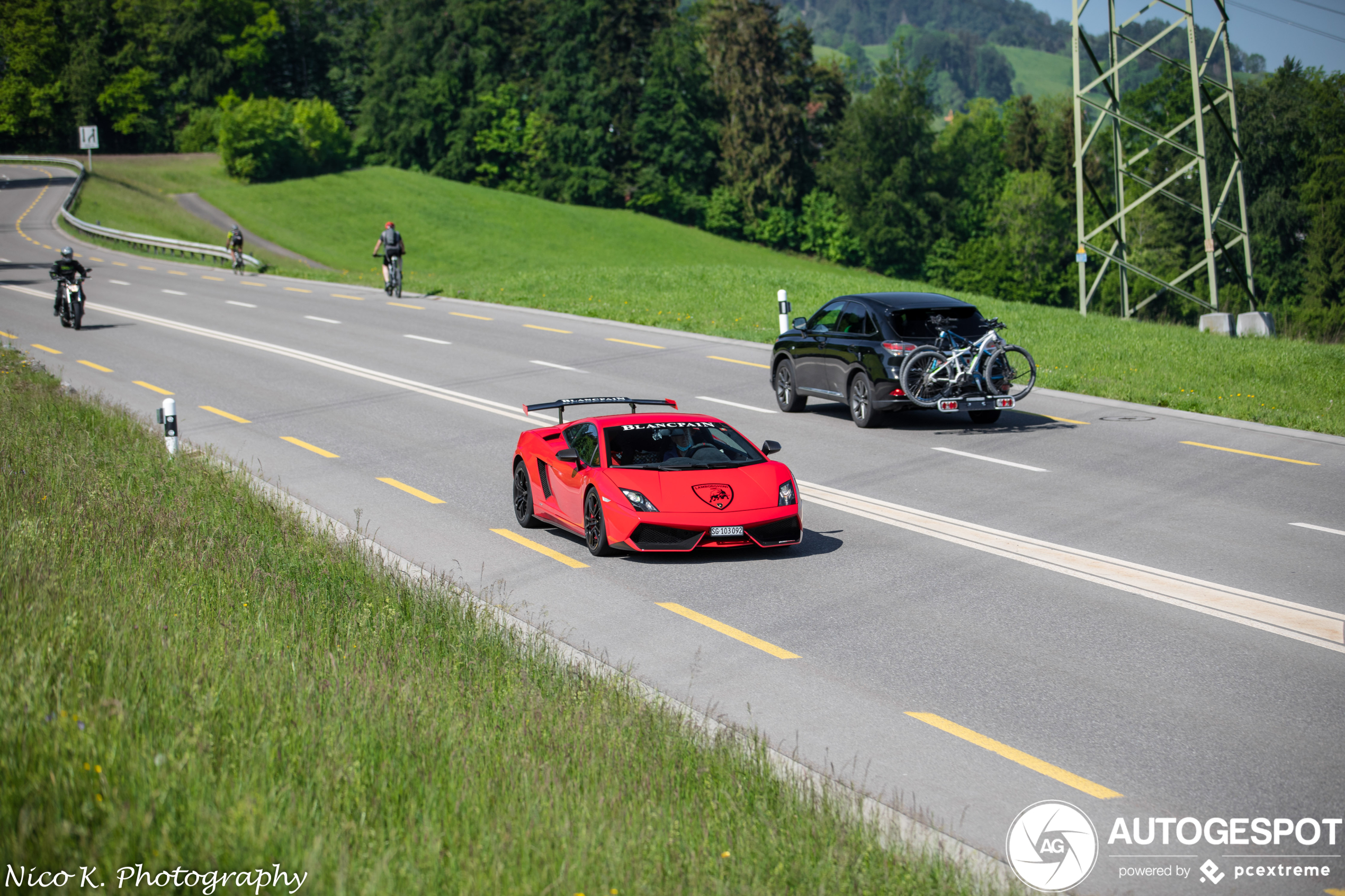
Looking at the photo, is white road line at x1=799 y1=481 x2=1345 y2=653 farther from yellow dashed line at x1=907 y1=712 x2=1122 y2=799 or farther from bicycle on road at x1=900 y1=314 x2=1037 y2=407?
bicycle on road at x1=900 y1=314 x2=1037 y2=407

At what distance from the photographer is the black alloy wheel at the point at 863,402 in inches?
683

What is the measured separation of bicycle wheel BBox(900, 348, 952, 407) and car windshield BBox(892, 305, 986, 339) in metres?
0.69

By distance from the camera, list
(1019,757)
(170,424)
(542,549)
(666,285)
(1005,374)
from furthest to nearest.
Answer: (666,285), (1005,374), (170,424), (542,549), (1019,757)

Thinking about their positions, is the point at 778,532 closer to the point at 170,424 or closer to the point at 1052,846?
the point at 1052,846

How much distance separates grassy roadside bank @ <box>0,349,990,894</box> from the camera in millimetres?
4309

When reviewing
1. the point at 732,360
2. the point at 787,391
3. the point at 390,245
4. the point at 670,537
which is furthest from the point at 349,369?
the point at 670,537

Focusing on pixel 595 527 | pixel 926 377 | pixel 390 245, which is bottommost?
pixel 595 527

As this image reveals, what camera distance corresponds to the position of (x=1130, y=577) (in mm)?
9984

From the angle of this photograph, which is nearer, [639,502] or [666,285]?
[639,502]

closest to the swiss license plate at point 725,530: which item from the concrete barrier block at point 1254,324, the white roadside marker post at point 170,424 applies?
the white roadside marker post at point 170,424

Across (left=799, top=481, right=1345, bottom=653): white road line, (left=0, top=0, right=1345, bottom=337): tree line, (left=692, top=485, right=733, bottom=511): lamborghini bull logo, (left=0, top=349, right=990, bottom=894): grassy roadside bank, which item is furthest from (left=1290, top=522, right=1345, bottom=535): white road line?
(left=0, top=0, right=1345, bottom=337): tree line

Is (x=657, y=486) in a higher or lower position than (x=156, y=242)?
lower

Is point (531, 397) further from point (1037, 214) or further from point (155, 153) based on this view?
point (155, 153)

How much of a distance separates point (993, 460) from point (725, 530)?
574cm
